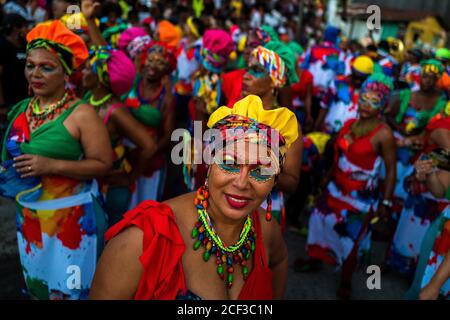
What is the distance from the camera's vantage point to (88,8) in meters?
4.14

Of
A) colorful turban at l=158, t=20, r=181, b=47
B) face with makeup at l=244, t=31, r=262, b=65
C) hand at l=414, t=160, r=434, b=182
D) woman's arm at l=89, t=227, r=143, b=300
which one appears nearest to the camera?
woman's arm at l=89, t=227, r=143, b=300

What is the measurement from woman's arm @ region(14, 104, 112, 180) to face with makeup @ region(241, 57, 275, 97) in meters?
1.16

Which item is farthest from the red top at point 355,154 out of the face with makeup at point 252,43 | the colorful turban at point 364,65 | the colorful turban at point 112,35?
the colorful turban at point 112,35

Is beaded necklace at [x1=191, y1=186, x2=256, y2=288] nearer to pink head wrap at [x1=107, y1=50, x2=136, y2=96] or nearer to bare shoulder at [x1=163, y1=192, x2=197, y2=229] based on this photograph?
bare shoulder at [x1=163, y1=192, x2=197, y2=229]

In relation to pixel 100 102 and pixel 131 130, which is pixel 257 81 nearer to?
pixel 131 130

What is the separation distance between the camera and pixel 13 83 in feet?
19.6

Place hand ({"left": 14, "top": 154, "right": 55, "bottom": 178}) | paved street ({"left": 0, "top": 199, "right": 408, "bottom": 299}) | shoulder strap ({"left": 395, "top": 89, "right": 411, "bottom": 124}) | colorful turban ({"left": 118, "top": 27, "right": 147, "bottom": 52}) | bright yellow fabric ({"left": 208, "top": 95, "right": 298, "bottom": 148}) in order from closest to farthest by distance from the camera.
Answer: bright yellow fabric ({"left": 208, "top": 95, "right": 298, "bottom": 148})
hand ({"left": 14, "top": 154, "right": 55, "bottom": 178})
paved street ({"left": 0, "top": 199, "right": 408, "bottom": 299})
shoulder strap ({"left": 395, "top": 89, "right": 411, "bottom": 124})
colorful turban ({"left": 118, "top": 27, "right": 147, "bottom": 52})

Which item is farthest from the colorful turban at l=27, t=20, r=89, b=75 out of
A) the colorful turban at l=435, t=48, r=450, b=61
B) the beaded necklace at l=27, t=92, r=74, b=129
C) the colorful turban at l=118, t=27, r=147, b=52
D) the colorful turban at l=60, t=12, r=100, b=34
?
the colorful turban at l=435, t=48, r=450, b=61

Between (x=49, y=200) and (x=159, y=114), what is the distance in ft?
5.36

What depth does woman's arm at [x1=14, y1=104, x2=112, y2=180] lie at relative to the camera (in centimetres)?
252

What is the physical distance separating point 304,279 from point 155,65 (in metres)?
2.68

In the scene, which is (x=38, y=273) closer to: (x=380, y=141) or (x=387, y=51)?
(x=380, y=141)

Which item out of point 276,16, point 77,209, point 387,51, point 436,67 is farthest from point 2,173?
point 276,16

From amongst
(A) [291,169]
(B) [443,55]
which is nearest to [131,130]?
(A) [291,169]
